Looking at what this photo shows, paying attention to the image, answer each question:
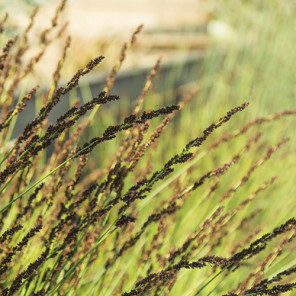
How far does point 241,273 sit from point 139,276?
0.67 metres

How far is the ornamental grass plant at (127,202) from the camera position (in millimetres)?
938

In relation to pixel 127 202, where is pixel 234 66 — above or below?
above

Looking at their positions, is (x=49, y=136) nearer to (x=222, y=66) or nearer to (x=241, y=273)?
(x=241, y=273)

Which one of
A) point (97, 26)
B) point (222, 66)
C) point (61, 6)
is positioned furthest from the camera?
point (97, 26)

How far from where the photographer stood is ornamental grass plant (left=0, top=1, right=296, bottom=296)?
94cm

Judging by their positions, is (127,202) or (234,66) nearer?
(127,202)

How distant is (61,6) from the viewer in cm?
126

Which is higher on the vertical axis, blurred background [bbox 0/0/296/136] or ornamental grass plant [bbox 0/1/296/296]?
blurred background [bbox 0/0/296/136]

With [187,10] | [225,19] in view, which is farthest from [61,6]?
[187,10]

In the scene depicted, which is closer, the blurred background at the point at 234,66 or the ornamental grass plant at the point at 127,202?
the ornamental grass plant at the point at 127,202

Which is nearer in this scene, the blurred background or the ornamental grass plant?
the ornamental grass plant

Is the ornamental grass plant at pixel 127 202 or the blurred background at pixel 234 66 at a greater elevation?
the blurred background at pixel 234 66

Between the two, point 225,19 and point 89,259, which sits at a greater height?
point 225,19

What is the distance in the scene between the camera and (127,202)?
95 cm
